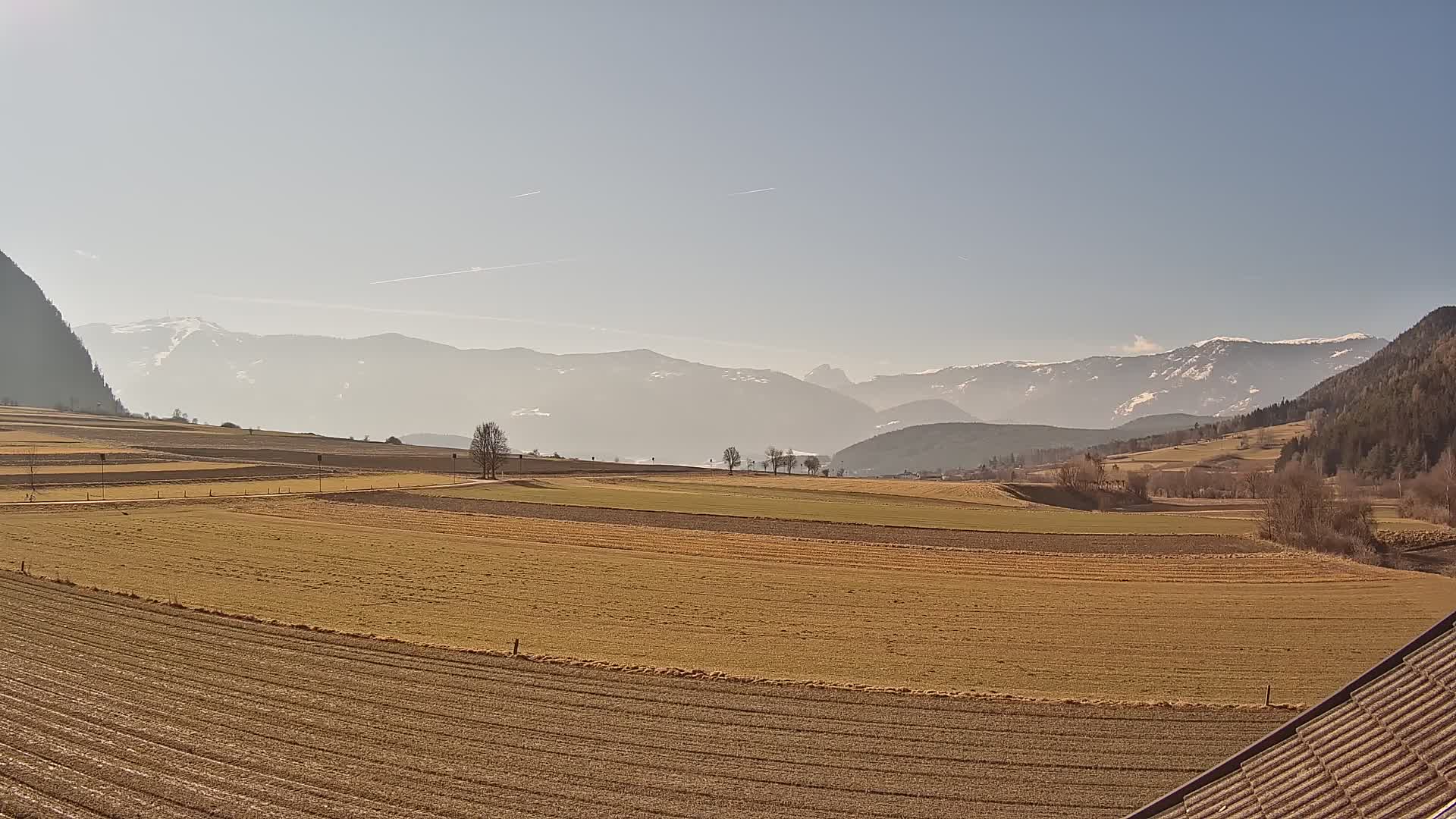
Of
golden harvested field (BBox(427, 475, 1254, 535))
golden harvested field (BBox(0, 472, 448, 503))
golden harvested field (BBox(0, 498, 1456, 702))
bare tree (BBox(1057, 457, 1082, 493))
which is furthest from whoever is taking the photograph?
bare tree (BBox(1057, 457, 1082, 493))

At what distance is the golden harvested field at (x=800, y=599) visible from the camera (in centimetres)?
2872

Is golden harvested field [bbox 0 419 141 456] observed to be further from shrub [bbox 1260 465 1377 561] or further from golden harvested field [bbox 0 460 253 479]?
shrub [bbox 1260 465 1377 561]

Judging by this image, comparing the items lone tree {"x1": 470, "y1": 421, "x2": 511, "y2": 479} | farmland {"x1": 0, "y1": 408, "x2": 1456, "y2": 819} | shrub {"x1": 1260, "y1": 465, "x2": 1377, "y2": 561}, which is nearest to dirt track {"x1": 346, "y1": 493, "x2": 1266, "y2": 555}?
farmland {"x1": 0, "y1": 408, "x2": 1456, "y2": 819}

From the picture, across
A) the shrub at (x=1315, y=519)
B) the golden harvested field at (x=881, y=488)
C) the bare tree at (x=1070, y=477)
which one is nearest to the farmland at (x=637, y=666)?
the shrub at (x=1315, y=519)

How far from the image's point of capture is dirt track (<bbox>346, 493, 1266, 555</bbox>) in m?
65.4

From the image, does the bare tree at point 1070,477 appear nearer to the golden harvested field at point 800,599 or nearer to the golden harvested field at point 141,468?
the golden harvested field at point 800,599

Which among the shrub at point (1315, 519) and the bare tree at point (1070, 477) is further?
the bare tree at point (1070, 477)

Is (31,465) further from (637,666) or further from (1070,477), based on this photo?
(1070,477)

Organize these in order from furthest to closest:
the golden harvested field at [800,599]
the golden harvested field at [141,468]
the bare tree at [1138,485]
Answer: the bare tree at [1138,485]
the golden harvested field at [141,468]
the golden harvested field at [800,599]

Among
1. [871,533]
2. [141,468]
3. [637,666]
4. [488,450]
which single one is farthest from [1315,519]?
[141,468]

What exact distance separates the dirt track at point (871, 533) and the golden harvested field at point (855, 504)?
3069 millimetres

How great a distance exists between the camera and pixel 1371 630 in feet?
118

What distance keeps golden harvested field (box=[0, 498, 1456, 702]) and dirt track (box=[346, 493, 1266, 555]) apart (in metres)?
3.65

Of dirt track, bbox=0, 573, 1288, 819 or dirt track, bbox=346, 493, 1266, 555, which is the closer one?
dirt track, bbox=0, 573, 1288, 819
